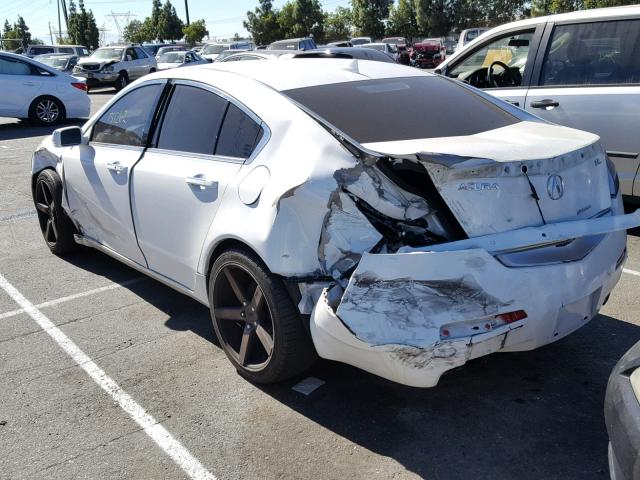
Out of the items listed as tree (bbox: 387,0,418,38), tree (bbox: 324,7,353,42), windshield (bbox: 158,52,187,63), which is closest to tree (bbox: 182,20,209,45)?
tree (bbox: 324,7,353,42)

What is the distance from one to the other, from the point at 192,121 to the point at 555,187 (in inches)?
83.8

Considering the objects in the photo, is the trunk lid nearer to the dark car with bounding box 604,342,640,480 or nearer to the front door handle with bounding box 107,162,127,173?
the dark car with bounding box 604,342,640,480

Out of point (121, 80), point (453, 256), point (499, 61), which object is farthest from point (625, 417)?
point (121, 80)

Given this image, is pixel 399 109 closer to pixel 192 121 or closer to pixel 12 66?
pixel 192 121

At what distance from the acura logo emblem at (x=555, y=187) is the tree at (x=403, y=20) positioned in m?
66.8

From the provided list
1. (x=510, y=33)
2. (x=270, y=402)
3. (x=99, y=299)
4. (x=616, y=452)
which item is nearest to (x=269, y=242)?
(x=270, y=402)

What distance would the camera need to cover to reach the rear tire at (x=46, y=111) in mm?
14781

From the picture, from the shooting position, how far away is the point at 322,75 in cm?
390

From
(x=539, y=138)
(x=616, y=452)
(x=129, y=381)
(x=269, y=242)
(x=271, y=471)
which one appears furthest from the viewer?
(x=129, y=381)

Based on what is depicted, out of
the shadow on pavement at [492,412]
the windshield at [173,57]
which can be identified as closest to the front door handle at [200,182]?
the shadow on pavement at [492,412]

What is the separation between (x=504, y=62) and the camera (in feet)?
22.8

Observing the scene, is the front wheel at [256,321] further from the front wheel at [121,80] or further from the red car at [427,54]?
the red car at [427,54]

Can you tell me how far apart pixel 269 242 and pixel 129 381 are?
1.27 meters

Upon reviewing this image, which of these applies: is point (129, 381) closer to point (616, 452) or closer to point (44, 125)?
point (616, 452)
